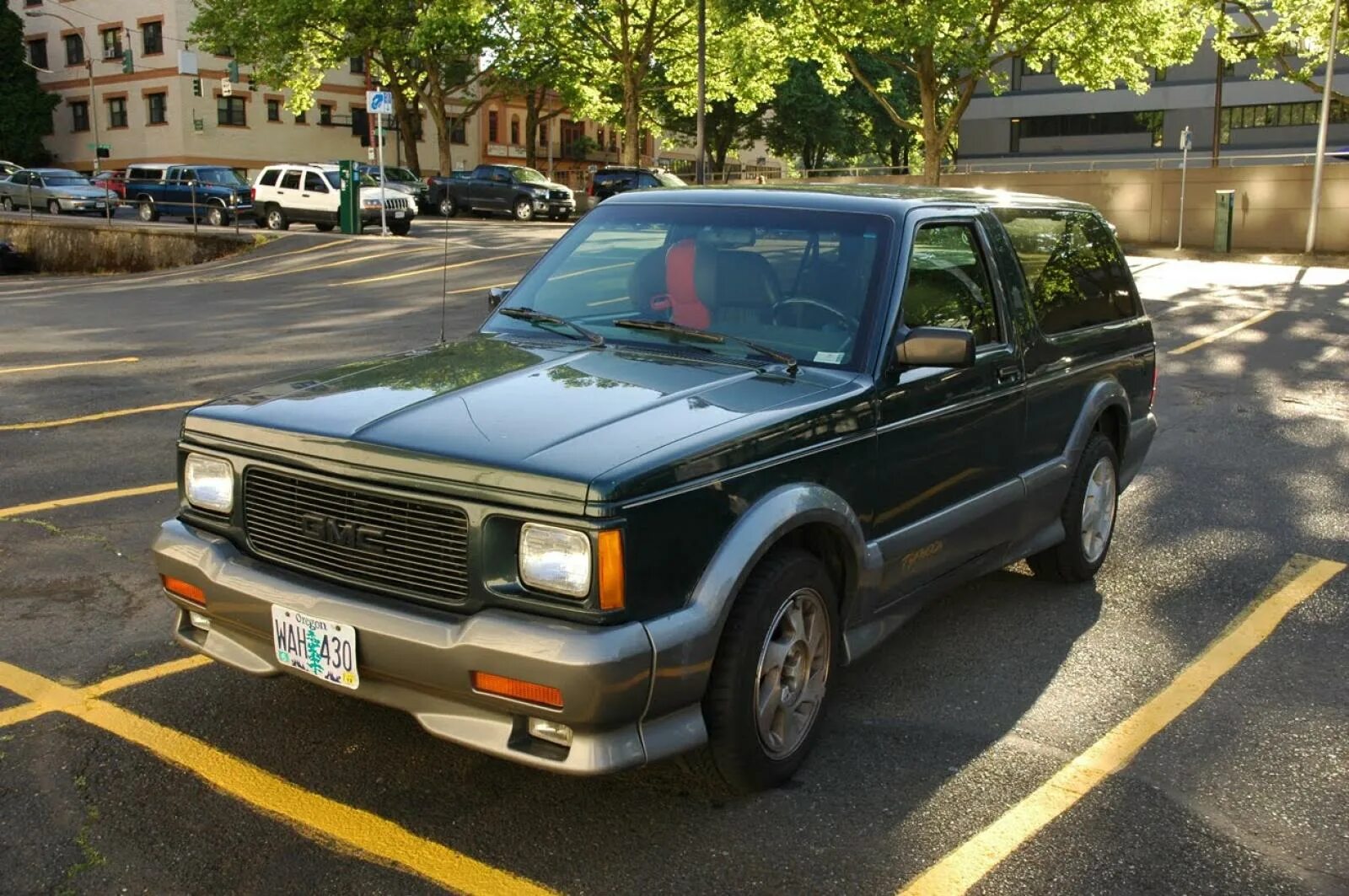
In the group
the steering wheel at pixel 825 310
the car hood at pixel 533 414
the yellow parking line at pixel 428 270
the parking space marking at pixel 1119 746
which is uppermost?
the steering wheel at pixel 825 310

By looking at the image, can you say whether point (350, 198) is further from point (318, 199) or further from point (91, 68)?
point (91, 68)

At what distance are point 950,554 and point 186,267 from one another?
23131 mm

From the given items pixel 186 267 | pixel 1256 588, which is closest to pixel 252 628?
pixel 1256 588

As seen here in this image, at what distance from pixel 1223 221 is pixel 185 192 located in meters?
28.2

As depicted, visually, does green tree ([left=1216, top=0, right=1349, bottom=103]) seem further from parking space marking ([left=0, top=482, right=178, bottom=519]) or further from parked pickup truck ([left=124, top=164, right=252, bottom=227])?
parking space marking ([left=0, top=482, right=178, bottom=519])

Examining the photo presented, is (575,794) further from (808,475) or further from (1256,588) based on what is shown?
(1256,588)

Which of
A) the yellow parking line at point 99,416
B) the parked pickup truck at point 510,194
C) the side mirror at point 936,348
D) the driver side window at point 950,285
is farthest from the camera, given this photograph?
the parked pickup truck at point 510,194

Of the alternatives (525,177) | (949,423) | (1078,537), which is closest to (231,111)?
(525,177)

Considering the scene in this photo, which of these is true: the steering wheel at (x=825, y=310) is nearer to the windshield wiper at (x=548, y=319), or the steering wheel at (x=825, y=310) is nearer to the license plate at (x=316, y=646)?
the windshield wiper at (x=548, y=319)

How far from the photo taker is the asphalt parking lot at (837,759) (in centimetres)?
331

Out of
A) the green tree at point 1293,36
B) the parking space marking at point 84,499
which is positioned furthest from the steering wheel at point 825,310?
the green tree at point 1293,36

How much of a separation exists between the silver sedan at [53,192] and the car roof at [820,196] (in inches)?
1606

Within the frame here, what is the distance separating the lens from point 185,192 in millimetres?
37531

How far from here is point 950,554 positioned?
14.9 ft
